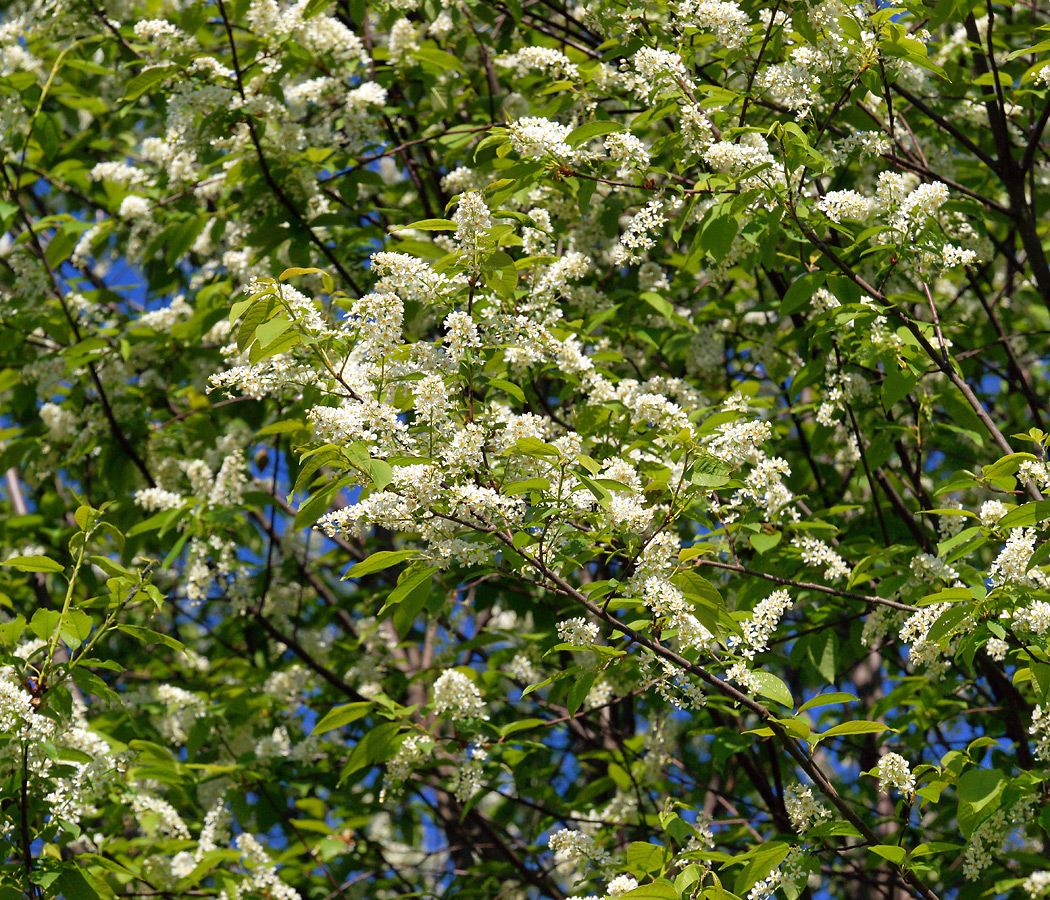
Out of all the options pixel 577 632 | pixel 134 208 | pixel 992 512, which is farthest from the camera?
pixel 134 208

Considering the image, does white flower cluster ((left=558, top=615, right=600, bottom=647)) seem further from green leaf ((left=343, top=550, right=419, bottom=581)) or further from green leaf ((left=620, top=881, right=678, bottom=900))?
green leaf ((left=620, top=881, right=678, bottom=900))

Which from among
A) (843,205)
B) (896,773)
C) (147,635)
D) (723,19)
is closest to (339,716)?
(147,635)

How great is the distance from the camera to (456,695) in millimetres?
4293

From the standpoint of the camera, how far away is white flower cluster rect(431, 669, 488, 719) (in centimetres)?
427

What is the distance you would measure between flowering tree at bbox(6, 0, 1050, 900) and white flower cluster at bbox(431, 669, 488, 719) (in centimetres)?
2

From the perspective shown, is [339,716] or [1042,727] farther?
[339,716]

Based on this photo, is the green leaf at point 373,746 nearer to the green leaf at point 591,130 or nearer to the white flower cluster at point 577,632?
the white flower cluster at point 577,632

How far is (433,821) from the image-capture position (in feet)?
23.3

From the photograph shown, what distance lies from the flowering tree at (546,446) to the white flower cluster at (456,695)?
2cm

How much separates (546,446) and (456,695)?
1.79 metres

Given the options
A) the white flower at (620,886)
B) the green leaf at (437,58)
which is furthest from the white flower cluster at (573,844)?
the green leaf at (437,58)

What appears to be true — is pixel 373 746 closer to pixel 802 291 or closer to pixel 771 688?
pixel 771 688

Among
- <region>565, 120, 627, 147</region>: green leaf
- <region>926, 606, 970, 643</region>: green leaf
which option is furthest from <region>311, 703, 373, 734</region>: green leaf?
<region>565, 120, 627, 147</region>: green leaf

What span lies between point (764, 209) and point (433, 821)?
16.3 feet
